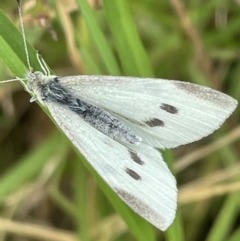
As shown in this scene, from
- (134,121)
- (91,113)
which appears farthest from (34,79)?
(134,121)

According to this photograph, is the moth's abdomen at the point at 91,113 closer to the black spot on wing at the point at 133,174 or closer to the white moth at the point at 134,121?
the white moth at the point at 134,121

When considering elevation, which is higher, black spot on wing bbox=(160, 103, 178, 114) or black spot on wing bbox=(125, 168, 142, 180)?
black spot on wing bbox=(160, 103, 178, 114)

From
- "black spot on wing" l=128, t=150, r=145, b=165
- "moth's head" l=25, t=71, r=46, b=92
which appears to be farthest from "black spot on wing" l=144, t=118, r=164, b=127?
"moth's head" l=25, t=71, r=46, b=92

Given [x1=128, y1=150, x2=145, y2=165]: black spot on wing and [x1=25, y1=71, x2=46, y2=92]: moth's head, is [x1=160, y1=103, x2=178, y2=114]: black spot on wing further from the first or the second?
[x1=25, y1=71, x2=46, y2=92]: moth's head

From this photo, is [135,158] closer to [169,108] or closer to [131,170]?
[131,170]

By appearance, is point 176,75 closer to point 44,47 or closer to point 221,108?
point 44,47

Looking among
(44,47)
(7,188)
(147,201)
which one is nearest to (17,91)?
(44,47)

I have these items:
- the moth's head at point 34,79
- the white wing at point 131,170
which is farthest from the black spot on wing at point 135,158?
the moth's head at point 34,79
